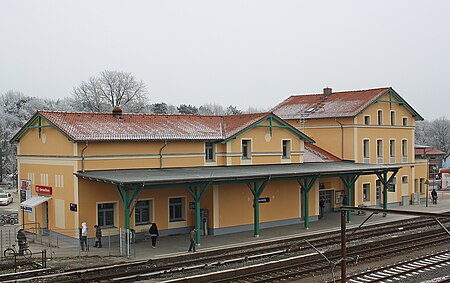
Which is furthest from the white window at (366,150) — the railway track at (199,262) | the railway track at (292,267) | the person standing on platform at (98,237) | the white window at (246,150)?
the person standing on platform at (98,237)

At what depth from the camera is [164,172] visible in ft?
84.8

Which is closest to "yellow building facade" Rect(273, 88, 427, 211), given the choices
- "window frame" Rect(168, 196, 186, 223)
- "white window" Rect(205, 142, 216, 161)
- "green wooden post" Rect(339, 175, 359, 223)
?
"green wooden post" Rect(339, 175, 359, 223)

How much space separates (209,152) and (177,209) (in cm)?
364

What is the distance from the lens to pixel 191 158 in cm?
2822

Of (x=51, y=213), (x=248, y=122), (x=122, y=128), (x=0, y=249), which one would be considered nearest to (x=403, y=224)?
(x=248, y=122)

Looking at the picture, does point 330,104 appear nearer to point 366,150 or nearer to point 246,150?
point 366,150

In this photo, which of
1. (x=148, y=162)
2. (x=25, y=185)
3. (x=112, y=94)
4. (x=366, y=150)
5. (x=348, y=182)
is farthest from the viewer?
(x=112, y=94)

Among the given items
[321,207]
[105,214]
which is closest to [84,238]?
[105,214]

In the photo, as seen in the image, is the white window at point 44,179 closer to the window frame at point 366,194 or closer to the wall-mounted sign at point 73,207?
the wall-mounted sign at point 73,207

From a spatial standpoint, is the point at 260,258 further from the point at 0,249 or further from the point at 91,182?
the point at 0,249

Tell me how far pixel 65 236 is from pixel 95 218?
180 centimetres

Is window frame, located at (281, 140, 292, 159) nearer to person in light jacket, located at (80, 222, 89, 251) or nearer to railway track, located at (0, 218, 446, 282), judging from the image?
railway track, located at (0, 218, 446, 282)

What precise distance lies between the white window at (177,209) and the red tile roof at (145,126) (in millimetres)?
3062

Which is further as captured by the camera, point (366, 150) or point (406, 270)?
point (366, 150)
